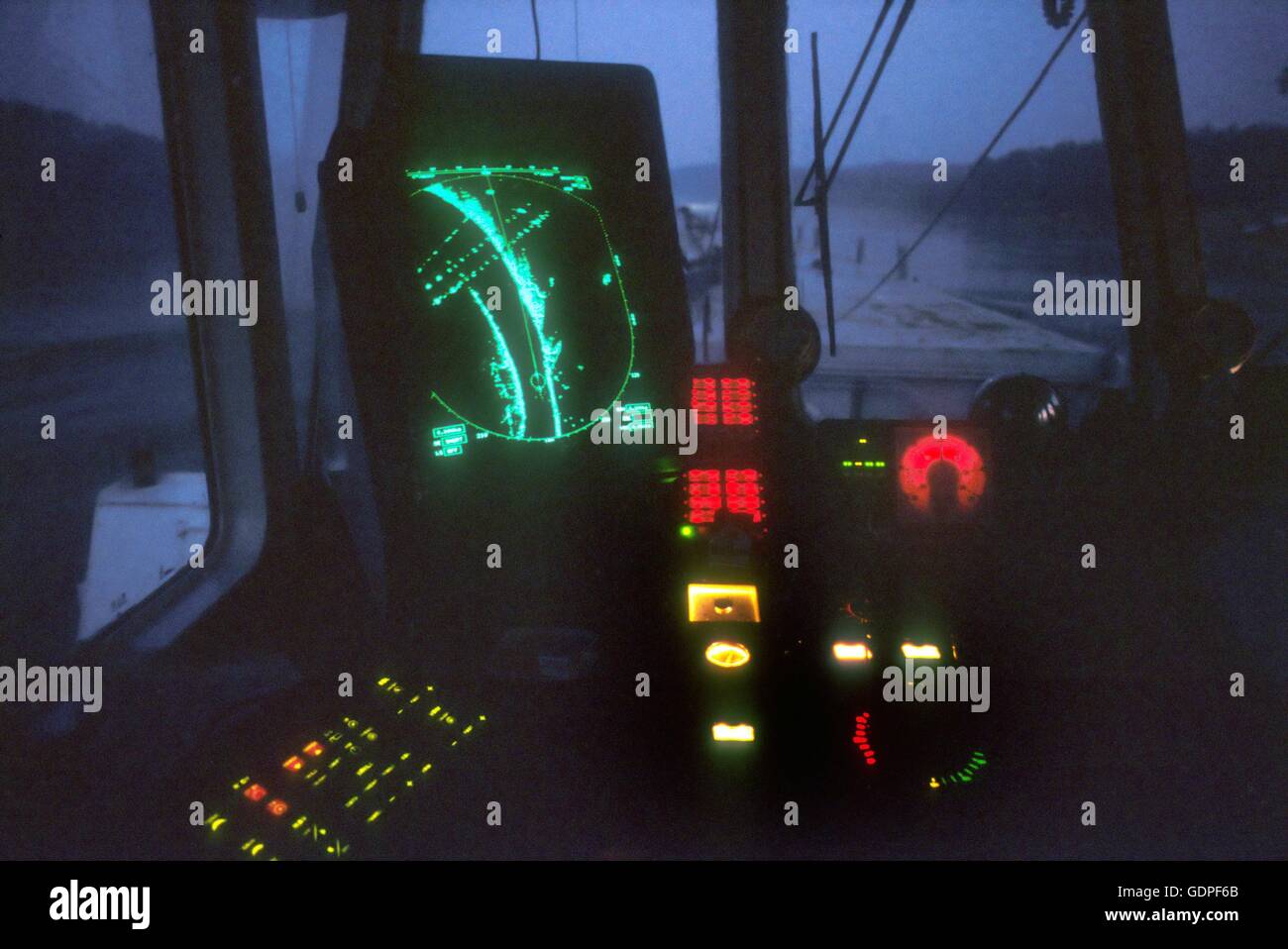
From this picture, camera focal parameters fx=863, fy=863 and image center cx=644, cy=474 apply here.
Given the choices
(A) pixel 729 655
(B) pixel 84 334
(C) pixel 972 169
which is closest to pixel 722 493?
(A) pixel 729 655

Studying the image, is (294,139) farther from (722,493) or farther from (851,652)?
(851,652)

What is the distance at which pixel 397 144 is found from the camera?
1.10 metres

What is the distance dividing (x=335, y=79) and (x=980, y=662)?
1366 mm

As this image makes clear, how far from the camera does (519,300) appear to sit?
46.0 inches

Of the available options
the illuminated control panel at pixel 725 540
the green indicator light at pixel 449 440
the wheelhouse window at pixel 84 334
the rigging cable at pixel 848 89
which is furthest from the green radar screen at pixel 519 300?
the rigging cable at pixel 848 89

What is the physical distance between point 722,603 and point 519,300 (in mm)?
492

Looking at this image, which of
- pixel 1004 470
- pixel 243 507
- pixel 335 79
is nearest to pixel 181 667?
pixel 243 507

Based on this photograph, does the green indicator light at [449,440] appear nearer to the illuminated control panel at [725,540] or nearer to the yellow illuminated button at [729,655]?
the illuminated control panel at [725,540]

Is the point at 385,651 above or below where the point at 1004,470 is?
below

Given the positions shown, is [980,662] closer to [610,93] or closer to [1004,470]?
[1004,470]

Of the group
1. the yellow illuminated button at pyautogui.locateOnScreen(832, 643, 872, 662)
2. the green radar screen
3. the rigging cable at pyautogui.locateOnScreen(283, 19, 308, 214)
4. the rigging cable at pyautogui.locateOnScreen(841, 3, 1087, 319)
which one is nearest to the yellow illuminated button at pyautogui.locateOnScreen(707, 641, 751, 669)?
the yellow illuminated button at pyautogui.locateOnScreen(832, 643, 872, 662)

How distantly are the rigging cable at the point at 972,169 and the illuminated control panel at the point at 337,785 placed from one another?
3.97 ft

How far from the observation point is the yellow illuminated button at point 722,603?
1.00m
